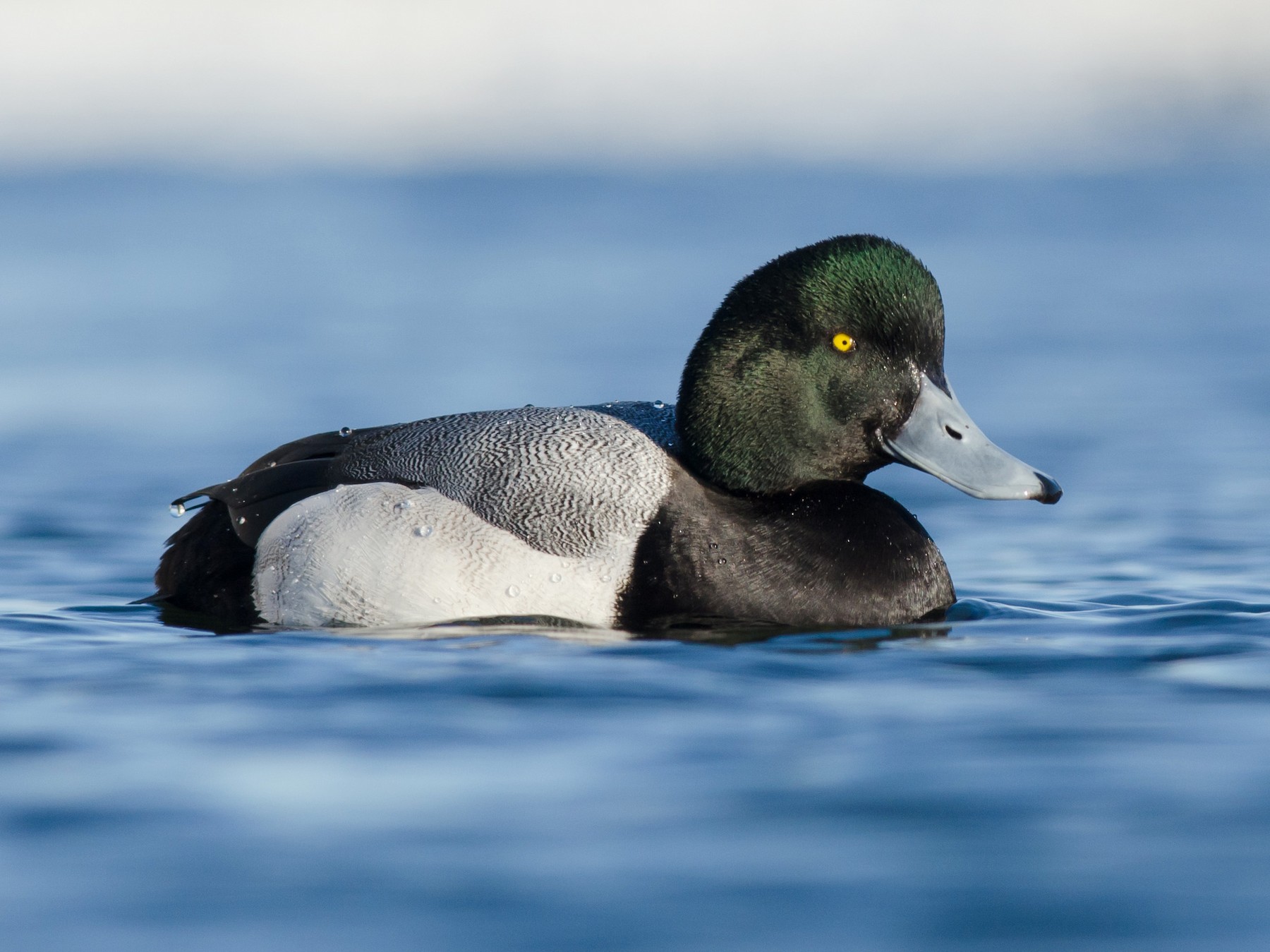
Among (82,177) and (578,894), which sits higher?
(82,177)

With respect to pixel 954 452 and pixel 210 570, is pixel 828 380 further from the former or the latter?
pixel 210 570

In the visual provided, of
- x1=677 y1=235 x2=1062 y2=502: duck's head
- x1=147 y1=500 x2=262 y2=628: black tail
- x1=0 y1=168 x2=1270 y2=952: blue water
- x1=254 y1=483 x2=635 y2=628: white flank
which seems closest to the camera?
x1=0 y1=168 x2=1270 y2=952: blue water

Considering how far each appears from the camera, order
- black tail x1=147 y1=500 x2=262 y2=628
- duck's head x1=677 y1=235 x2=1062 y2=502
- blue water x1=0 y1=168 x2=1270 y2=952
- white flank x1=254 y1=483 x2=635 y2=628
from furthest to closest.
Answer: black tail x1=147 y1=500 x2=262 y2=628 < duck's head x1=677 y1=235 x2=1062 y2=502 < white flank x1=254 y1=483 x2=635 y2=628 < blue water x1=0 y1=168 x2=1270 y2=952

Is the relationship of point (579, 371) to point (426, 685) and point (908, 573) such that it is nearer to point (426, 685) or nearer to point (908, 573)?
point (908, 573)

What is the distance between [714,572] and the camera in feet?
18.6

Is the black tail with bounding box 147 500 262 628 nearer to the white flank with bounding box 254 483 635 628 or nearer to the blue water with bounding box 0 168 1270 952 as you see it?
the white flank with bounding box 254 483 635 628

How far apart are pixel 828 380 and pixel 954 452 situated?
494 millimetres

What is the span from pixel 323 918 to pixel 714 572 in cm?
242

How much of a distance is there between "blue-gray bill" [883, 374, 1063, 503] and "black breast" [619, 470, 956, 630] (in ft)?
0.75

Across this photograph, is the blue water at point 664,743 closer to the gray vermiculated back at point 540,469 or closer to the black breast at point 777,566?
the black breast at point 777,566

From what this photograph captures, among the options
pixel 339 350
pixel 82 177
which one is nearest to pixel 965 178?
pixel 82 177

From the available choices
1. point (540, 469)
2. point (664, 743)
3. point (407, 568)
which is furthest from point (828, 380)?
point (664, 743)

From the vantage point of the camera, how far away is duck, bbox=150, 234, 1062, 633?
5.67m

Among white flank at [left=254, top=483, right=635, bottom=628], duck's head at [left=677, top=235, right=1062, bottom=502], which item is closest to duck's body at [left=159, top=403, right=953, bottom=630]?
white flank at [left=254, top=483, right=635, bottom=628]
